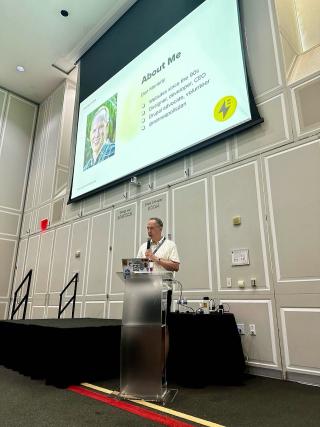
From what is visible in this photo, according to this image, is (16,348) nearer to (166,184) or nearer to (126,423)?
(126,423)

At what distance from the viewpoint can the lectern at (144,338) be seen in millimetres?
2137

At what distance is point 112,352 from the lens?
2959mm

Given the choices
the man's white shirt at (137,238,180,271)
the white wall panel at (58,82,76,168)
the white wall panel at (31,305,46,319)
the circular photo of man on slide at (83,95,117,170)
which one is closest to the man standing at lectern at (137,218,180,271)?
the man's white shirt at (137,238,180,271)

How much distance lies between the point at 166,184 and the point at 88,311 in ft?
8.49

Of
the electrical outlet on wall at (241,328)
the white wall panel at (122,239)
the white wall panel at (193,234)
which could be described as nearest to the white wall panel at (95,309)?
the white wall panel at (122,239)

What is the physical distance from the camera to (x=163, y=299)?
7.45ft

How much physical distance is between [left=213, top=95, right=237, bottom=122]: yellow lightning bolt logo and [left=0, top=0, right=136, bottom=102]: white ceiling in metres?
3.93

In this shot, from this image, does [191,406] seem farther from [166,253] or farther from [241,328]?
[241,328]

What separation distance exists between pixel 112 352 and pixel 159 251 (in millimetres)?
1094

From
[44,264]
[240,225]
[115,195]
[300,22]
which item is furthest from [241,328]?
[44,264]

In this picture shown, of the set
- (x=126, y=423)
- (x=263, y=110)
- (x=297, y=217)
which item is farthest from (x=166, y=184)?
(x=126, y=423)

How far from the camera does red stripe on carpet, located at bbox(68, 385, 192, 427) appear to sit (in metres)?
1.75

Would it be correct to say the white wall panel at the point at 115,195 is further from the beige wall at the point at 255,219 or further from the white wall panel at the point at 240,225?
the white wall panel at the point at 240,225

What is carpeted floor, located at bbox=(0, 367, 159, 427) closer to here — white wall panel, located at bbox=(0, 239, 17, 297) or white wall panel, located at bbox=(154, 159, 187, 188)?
white wall panel, located at bbox=(154, 159, 187, 188)
